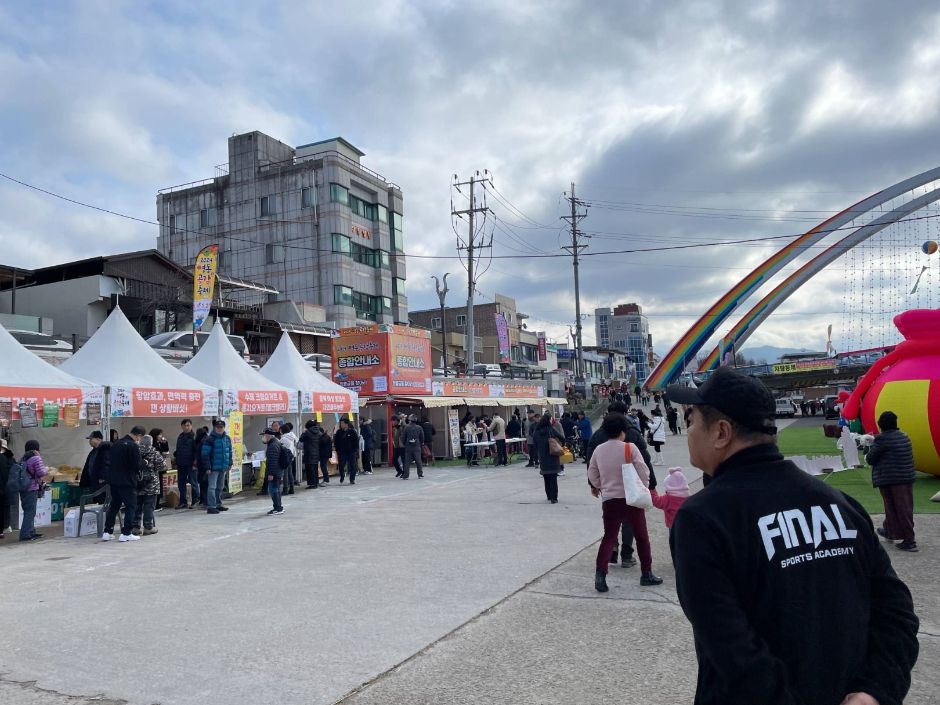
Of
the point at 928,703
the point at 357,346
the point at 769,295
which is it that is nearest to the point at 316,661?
the point at 928,703

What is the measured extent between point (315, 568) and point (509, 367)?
114 ft

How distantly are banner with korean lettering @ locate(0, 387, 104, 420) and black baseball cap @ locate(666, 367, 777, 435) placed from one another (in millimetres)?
12612

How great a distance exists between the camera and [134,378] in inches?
560

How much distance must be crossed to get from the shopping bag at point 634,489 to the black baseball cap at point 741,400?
15.3 feet

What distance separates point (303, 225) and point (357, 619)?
140 ft

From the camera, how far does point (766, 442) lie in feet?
6.72

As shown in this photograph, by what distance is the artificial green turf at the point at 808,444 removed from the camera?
21.8 metres

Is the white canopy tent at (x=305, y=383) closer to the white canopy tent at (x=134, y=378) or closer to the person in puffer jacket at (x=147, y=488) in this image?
the white canopy tent at (x=134, y=378)

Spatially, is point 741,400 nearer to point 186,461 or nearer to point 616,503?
point 616,503

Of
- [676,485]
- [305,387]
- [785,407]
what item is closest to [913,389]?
[676,485]

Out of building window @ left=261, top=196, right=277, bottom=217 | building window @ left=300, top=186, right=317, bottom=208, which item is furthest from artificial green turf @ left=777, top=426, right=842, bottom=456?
building window @ left=261, top=196, right=277, bottom=217

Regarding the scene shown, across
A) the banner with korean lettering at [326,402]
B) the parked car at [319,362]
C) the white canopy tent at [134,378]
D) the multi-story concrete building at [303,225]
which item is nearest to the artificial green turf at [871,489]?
the white canopy tent at [134,378]

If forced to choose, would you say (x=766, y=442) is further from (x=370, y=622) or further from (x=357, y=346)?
(x=357, y=346)

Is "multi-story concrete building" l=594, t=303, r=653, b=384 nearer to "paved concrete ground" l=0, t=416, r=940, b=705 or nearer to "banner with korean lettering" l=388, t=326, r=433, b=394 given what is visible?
"banner with korean lettering" l=388, t=326, r=433, b=394
